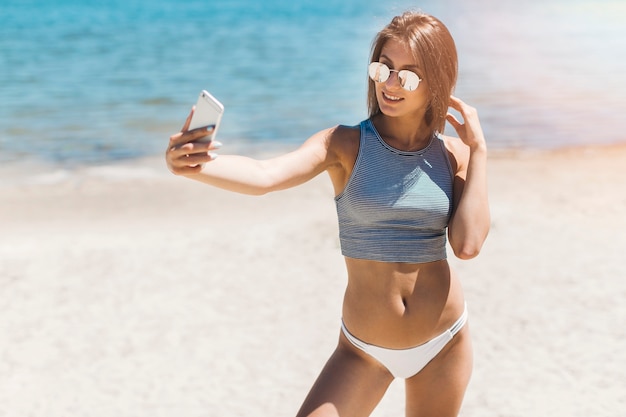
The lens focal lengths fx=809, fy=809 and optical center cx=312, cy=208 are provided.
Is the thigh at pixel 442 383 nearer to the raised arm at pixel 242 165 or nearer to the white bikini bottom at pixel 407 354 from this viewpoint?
the white bikini bottom at pixel 407 354

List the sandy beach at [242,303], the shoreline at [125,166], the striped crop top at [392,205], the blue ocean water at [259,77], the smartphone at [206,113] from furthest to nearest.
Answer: the blue ocean water at [259,77], the shoreline at [125,166], the sandy beach at [242,303], the striped crop top at [392,205], the smartphone at [206,113]

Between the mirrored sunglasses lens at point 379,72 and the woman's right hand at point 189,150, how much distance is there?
0.87 meters

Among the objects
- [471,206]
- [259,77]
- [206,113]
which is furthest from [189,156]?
[259,77]

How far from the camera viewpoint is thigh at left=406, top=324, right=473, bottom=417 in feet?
10.1

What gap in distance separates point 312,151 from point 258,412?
2.18m

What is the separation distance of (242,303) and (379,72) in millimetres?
3253

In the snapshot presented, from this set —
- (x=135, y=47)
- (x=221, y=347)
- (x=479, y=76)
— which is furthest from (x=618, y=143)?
(x=135, y=47)

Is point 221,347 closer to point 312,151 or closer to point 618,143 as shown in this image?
point 312,151

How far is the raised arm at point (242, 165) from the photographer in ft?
7.80

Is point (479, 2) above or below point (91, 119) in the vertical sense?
below

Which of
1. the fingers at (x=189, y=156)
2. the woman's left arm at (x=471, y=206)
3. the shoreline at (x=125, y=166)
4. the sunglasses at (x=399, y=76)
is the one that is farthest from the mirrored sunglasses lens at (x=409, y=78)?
the shoreline at (x=125, y=166)

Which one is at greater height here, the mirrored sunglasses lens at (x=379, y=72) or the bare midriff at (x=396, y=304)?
the mirrored sunglasses lens at (x=379, y=72)

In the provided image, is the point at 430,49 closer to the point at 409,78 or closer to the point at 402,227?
the point at 409,78

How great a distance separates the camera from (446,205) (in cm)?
310
